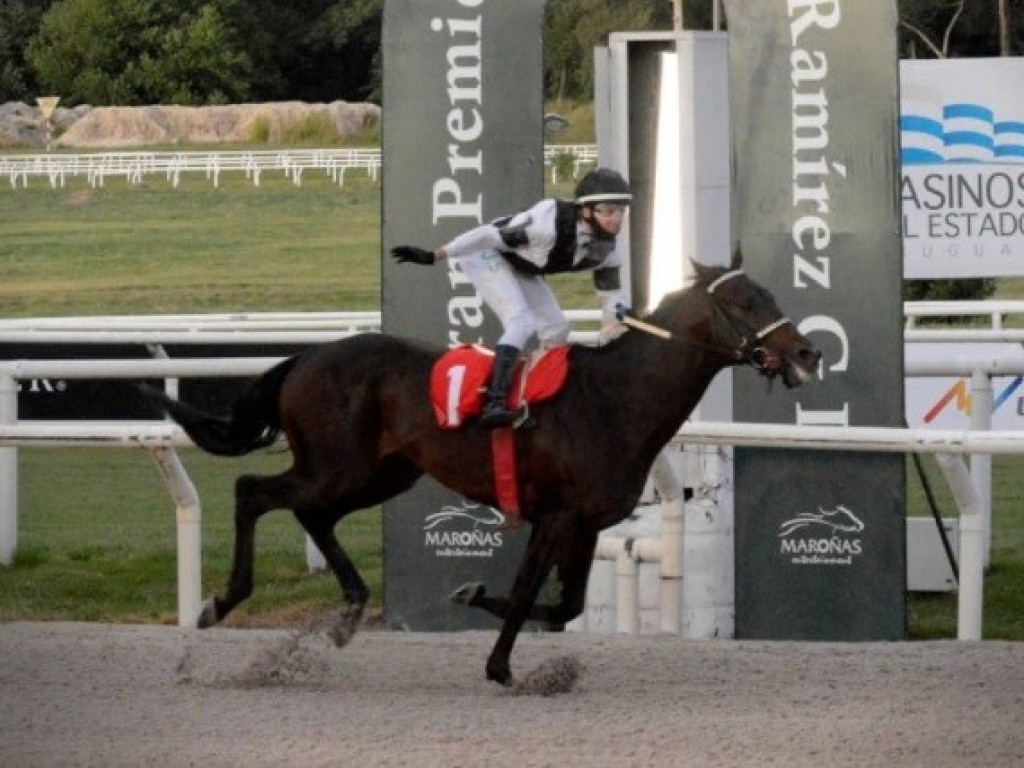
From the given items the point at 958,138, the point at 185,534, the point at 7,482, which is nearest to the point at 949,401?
the point at 958,138

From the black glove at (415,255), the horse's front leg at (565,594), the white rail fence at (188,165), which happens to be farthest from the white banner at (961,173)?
the white rail fence at (188,165)

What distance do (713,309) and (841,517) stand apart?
5.44 ft

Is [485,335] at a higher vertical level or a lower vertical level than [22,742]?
higher

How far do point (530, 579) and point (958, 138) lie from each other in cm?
749

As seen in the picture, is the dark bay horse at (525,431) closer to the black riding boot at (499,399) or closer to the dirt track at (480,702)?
the black riding boot at (499,399)

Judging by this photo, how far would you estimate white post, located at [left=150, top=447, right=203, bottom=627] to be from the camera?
8.41 meters

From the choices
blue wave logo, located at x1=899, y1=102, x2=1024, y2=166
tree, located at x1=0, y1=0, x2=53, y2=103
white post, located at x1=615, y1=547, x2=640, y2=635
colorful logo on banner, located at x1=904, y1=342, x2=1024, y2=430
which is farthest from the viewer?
tree, located at x1=0, y1=0, x2=53, y2=103

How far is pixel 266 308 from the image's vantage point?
26.6 m

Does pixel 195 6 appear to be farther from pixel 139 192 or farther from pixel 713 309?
pixel 713 309

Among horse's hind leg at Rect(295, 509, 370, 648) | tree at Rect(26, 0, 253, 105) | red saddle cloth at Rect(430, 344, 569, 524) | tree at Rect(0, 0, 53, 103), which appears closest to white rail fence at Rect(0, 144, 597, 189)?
tree at Rect(26, 0, 253, 105)

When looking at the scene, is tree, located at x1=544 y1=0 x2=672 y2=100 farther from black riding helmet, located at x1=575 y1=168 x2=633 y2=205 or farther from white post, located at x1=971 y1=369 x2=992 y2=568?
black riding helmet, located at x1=575 y1=168 x2=633 y2=205

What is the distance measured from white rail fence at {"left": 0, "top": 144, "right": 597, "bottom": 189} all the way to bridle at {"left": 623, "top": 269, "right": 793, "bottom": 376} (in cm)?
2946

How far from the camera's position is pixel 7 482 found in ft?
32.7

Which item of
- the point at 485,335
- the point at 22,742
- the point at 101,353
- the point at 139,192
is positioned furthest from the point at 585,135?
the point at 22,742
